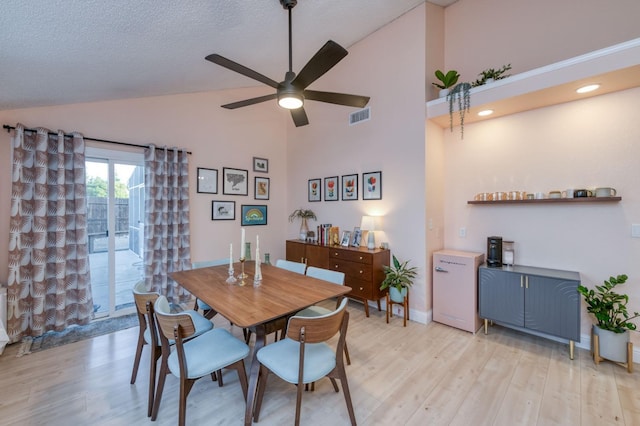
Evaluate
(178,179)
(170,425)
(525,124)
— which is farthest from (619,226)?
(178,179)

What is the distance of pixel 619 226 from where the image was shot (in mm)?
2482

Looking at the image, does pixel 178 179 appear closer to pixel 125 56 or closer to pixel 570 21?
pixel 125 56

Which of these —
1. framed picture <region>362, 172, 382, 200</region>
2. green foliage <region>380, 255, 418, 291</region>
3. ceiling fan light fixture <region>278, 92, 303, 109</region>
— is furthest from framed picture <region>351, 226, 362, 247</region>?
ceiling fan light fixture <region>278, 92, 303, 109</region>

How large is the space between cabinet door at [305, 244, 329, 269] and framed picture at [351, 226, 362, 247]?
0.42 metres

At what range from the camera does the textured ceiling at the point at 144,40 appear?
1566 millimetres

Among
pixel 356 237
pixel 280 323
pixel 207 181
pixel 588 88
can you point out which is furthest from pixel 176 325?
pixel 588 88

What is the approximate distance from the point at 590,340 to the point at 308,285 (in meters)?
2.90

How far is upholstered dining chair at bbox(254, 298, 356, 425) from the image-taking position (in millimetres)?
1452

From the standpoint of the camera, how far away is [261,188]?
4.84m

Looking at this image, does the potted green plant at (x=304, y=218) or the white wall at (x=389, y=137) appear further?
the potted green plant at (x=304, y=218)

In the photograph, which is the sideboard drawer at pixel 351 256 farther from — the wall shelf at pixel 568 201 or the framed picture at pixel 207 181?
the framed picture at pixel 207 181

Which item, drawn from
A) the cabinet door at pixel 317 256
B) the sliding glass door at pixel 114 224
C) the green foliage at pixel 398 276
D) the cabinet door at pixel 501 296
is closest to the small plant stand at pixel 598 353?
the cabinet door at pixel 501 296

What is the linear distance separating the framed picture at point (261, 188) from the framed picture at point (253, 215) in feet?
0.60

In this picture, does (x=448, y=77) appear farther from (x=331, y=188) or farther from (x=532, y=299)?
(x=532, y=299)
